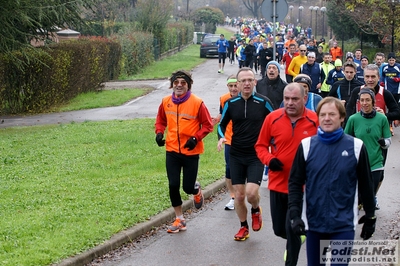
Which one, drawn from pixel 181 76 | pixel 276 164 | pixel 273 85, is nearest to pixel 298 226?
pixel 276 164

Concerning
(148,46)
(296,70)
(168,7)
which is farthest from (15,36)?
(168,7)

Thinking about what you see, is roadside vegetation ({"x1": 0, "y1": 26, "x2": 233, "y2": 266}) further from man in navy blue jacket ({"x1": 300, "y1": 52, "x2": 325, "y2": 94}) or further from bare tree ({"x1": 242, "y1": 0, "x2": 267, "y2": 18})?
bare tree ({"x1": 242, "y1": 0, "x2": 267, "y2": 18})

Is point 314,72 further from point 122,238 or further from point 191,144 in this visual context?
point 122,238

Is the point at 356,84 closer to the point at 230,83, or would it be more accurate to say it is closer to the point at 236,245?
the point at 230,83

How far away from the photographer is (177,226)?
892cm

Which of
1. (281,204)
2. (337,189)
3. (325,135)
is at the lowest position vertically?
(281,204)

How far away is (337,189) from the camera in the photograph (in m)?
5.32

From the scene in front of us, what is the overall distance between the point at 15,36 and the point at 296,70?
28.3ft

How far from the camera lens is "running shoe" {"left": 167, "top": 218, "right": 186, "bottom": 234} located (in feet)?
29.1

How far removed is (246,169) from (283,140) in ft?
5.24

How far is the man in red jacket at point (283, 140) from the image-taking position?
21.3 feet

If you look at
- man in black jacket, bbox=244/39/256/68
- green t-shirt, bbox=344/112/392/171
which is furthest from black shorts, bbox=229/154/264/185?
man in black jacket, bbox=244/39/256/68

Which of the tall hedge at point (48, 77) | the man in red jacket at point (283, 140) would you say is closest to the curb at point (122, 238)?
the man in red jacket at point (283, 140)

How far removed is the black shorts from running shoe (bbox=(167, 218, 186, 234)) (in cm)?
112
